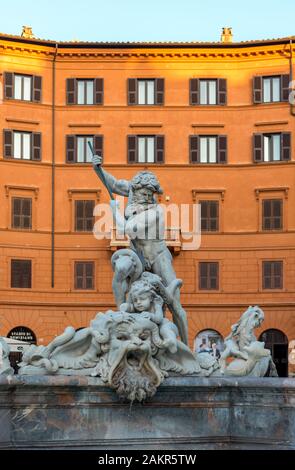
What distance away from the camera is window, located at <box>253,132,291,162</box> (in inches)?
2144

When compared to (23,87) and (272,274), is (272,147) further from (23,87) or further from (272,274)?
(23,87)

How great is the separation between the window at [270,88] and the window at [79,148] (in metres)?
8.24

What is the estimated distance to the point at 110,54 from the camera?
182 ft

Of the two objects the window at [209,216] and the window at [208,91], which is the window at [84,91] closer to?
the window at [208,91]

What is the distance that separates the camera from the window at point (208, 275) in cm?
5394

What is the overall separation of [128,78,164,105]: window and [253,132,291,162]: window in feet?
17.6

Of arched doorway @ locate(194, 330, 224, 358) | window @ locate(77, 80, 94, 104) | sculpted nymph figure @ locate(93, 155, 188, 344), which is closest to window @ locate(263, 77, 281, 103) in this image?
window @ locate(77, 80, 94, 104)

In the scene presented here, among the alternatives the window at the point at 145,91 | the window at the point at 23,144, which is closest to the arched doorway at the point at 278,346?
the window at the point at 145,91

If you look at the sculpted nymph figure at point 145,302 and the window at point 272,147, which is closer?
the sculpted nymph figure at point 145,302

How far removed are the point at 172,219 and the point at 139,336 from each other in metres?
43.8

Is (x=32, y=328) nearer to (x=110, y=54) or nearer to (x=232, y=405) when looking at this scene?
(x=110, y=54)

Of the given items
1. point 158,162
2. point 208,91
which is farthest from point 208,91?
point 158,162

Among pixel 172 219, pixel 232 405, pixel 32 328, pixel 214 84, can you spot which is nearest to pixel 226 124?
pixel 214 84

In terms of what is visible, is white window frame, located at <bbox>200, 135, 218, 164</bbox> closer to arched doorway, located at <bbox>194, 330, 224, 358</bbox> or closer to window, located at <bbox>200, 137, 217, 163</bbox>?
window, located at <bbox>200, 137, 217, 163</bbox>
